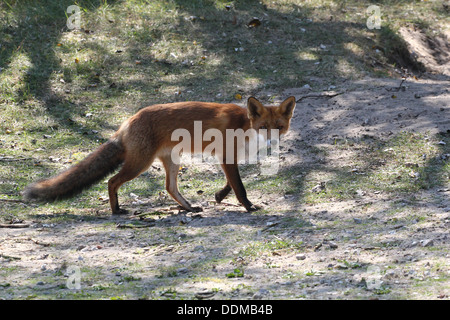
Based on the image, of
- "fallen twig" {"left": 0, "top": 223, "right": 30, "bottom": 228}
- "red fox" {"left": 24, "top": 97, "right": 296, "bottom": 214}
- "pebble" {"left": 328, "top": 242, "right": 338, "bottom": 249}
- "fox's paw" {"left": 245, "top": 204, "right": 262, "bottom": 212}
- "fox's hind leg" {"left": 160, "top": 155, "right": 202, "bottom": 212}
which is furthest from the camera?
"fox's hind leg" {"left": 160, "top": 155, "right": 202, "bottom": 212}

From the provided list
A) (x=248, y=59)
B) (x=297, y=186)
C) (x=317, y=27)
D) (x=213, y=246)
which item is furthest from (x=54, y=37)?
(x=213, y=246)

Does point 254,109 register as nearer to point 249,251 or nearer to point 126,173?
point 126,173

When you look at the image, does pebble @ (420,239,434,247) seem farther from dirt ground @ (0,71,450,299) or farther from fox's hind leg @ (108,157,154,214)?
fox's hind leg @ (108,157,154,214)

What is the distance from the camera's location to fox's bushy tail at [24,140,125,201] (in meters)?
5.57

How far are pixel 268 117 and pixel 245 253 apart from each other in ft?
6.59

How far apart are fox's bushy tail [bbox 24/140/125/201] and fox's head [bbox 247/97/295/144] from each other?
1503 mm

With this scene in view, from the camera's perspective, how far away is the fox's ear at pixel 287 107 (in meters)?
6.00

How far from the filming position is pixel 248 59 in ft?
32.8

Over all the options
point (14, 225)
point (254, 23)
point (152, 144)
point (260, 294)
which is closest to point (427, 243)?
point (260, 294)

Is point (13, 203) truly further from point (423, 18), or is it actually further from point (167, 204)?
point (423, 18)

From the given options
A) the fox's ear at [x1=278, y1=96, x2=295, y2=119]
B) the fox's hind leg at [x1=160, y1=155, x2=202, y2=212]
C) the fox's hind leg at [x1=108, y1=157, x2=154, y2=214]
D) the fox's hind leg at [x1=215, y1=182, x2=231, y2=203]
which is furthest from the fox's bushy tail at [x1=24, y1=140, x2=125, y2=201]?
the fox's ear at [x1=278, y1=96, x2=295, y2=119]

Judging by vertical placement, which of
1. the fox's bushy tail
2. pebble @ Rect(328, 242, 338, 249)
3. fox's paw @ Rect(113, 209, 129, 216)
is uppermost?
the fox's bushy tail

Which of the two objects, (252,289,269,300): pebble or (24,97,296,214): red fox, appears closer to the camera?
(252,289,269,300): pebble

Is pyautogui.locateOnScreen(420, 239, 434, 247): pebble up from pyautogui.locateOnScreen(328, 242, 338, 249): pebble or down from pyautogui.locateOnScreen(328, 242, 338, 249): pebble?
up
